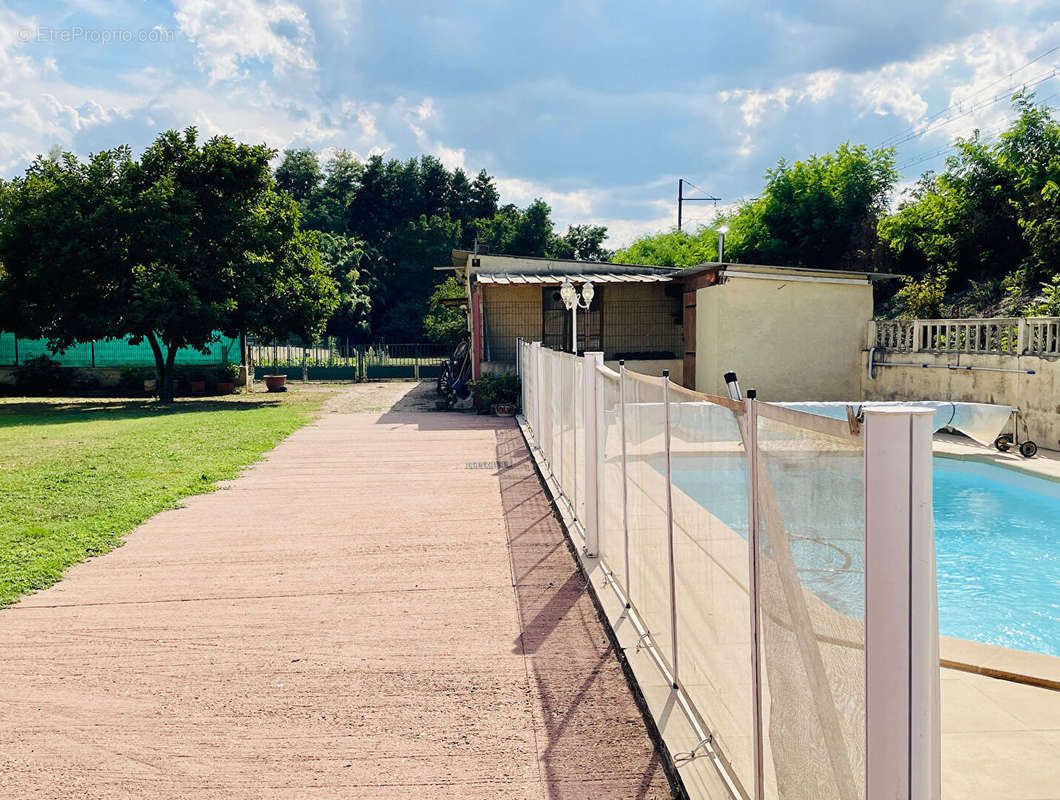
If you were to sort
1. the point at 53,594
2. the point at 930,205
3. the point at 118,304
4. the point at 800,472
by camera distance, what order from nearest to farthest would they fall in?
the point at 800,472 < the point at 53,594 < the point at 118,304 < the point at 930,205

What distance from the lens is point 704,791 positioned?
3172 mm

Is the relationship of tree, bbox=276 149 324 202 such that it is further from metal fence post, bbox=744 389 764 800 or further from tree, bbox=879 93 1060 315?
metal fence post, bbox=744 389 764 800

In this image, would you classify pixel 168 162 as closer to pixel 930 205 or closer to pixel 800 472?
pixel 930 205

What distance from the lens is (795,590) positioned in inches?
87.8

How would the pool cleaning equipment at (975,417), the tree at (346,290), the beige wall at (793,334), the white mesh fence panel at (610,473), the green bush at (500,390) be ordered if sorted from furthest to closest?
the tree at (346,290), the green bush at (500,390), the beige wall at (793,334), the pool cleaning equipment at (975,417), the white mesh fence panel at (610,473)

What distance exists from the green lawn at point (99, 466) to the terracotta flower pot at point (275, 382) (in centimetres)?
585

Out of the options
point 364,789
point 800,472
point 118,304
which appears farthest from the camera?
point 118,304

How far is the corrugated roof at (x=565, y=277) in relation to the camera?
2080 centimetres

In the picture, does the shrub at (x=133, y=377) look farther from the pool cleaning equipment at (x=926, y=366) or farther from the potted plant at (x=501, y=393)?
the pool cleaning equipment at (x=926, y=366)

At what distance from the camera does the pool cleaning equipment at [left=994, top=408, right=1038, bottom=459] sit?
38.7ft

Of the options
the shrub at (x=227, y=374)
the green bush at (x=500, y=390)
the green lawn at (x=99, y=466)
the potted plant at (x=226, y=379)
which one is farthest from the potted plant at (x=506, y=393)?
the shrub at (x=227, y=374)

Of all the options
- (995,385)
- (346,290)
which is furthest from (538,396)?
(346,290)

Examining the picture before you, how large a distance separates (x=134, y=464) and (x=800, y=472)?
37.2 feet

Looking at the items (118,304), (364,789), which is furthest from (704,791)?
(118,304)
